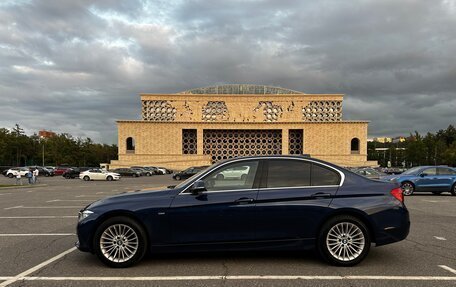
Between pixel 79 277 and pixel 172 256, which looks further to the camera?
pixel 172 256

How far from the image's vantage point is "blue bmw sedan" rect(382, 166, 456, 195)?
17.2 meters

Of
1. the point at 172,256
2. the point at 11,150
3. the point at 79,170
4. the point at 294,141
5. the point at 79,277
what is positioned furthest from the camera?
the point at 294,141

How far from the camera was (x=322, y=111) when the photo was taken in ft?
297

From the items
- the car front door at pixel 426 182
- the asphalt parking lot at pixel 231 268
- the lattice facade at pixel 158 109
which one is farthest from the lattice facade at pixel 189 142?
the asphalt parking lot at pixel 231 268

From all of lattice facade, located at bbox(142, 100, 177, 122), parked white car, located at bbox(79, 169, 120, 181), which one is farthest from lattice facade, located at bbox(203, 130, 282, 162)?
parked white car, located at bbox(79, 169, 120, 181)

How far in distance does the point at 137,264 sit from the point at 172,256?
0.67m

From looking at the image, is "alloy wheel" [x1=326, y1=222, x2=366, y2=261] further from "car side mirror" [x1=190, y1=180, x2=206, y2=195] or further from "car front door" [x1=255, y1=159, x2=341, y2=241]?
"car side mirror" [x1=190, y1=180, x2=206, y2=195]

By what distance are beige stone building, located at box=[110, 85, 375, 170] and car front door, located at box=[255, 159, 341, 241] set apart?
7716cm

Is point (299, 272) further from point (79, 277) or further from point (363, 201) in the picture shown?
point (79, 277)

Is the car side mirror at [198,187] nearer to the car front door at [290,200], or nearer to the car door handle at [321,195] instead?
the car front door at [290,200]

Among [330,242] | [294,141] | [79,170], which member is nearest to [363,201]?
[330,242]

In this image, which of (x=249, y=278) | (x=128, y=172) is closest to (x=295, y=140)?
(x=128, y=172)

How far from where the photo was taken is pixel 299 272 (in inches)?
202

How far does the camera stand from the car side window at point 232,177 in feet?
18.3
